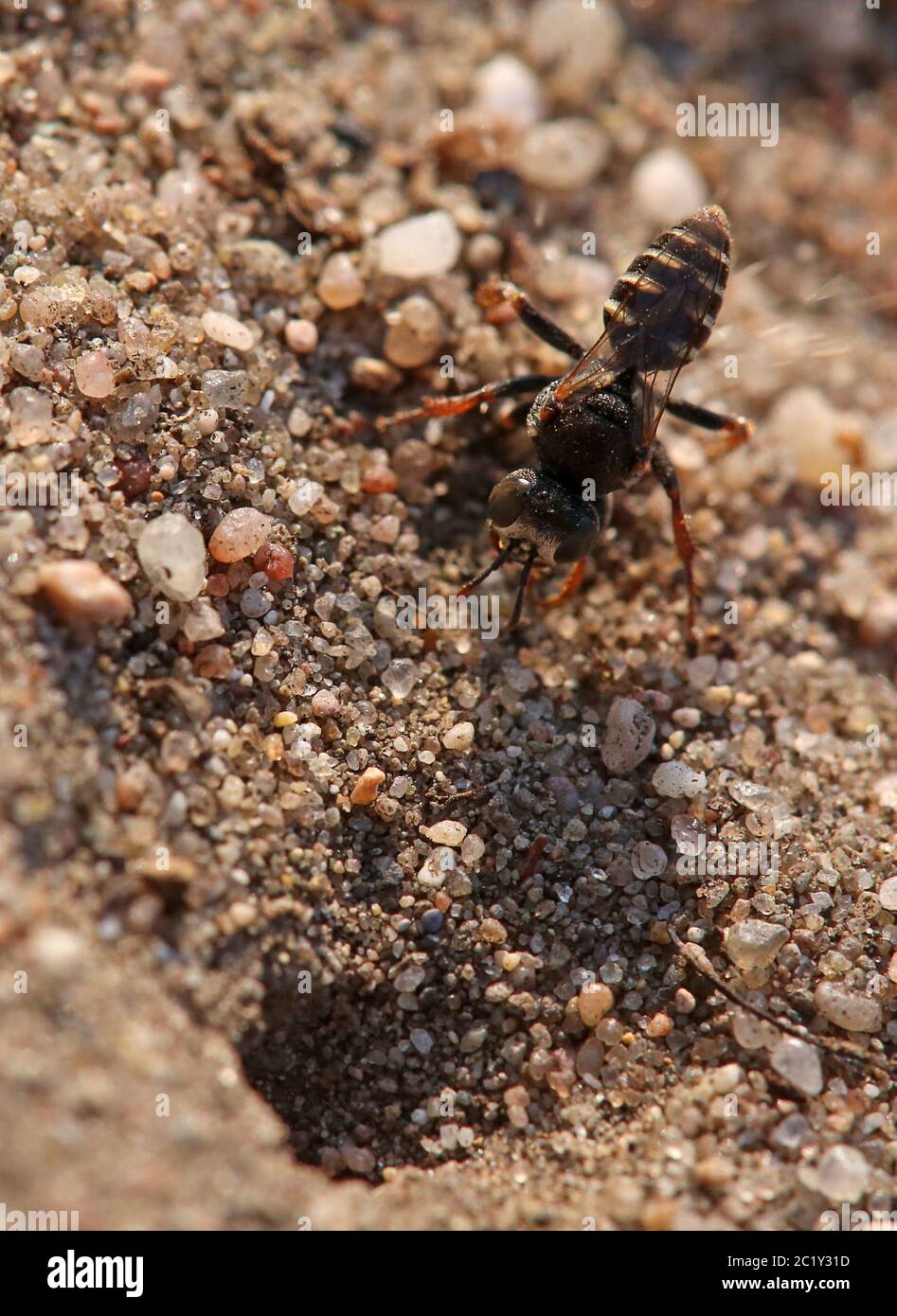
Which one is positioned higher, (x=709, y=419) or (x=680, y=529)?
(x=709, y=419)

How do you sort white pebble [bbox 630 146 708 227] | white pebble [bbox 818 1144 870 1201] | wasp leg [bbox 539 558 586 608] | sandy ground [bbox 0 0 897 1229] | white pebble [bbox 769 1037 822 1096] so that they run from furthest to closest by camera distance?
white pebble [bbox 630 146 708 227] → wasp leg [bbox 539 558 586 608] → white pebble [bbox 769 1037 822 1096] → white pebble [bbox 818 1144 870 1201] → sandy ground [bbox 0 0 897 1229]

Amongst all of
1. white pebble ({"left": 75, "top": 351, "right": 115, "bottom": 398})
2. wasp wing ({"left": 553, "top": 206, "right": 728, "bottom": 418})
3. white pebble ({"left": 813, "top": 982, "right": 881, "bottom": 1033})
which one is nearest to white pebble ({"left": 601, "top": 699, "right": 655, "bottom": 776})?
white pebble ({"left": 813, "top": 982, "right": 881, "bottom": 1033})

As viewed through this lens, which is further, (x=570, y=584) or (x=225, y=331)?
(x=570, y=584)

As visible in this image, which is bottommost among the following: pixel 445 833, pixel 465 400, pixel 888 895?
pixel 888 895

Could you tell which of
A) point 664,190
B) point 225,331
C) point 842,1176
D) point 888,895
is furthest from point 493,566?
point 664,190

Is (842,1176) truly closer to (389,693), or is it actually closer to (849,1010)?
(849,1010)

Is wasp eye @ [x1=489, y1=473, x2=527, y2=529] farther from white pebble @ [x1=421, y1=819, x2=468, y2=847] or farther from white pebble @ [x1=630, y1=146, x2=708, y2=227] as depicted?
white pebble @ [x1=630, y1=146, x2=708, y2=227]

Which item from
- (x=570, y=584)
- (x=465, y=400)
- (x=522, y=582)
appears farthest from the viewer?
(x=465, y=400)

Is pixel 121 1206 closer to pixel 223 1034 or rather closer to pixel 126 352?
pixel 223 1034
